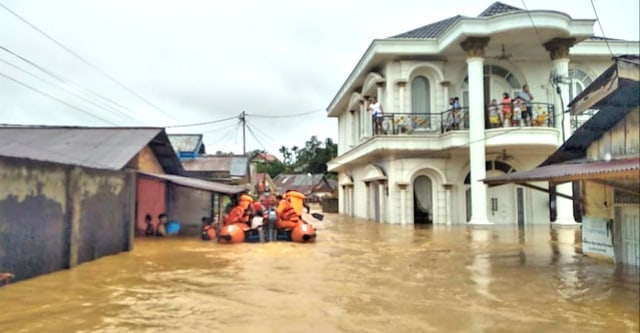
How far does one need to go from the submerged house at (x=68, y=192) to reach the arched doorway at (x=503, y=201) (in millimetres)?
10755

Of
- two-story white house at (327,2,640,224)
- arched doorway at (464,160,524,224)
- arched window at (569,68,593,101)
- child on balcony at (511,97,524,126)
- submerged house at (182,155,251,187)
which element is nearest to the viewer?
child on balcony at (511,97,524,126)

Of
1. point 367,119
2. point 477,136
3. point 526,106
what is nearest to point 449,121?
point 477,136

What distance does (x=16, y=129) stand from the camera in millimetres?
15727

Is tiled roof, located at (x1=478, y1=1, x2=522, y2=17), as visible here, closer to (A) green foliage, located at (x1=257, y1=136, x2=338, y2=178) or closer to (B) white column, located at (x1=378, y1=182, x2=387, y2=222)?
(B) white column, located at (x1=378, y1=182, x2=387, y2=222)

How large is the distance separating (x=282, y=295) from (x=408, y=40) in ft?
48.5

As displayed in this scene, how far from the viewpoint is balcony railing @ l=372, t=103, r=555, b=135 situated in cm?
1833

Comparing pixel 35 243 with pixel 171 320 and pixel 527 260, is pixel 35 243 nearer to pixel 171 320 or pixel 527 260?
pixel 171 320

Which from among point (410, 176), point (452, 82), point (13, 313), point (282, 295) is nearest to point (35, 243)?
point (13, 313)

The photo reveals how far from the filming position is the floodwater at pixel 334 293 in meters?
5.40

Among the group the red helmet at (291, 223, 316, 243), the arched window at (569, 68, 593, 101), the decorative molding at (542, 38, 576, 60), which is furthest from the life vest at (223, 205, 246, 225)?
the arched window at (569, 68, 593, 101)

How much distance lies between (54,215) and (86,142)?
6634 millimetres

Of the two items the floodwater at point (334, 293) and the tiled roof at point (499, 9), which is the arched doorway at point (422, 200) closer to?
the tiled roof at point (499, 9)

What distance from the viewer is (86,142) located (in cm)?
1455

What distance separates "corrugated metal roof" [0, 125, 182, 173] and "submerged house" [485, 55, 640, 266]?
9862 millimetres
